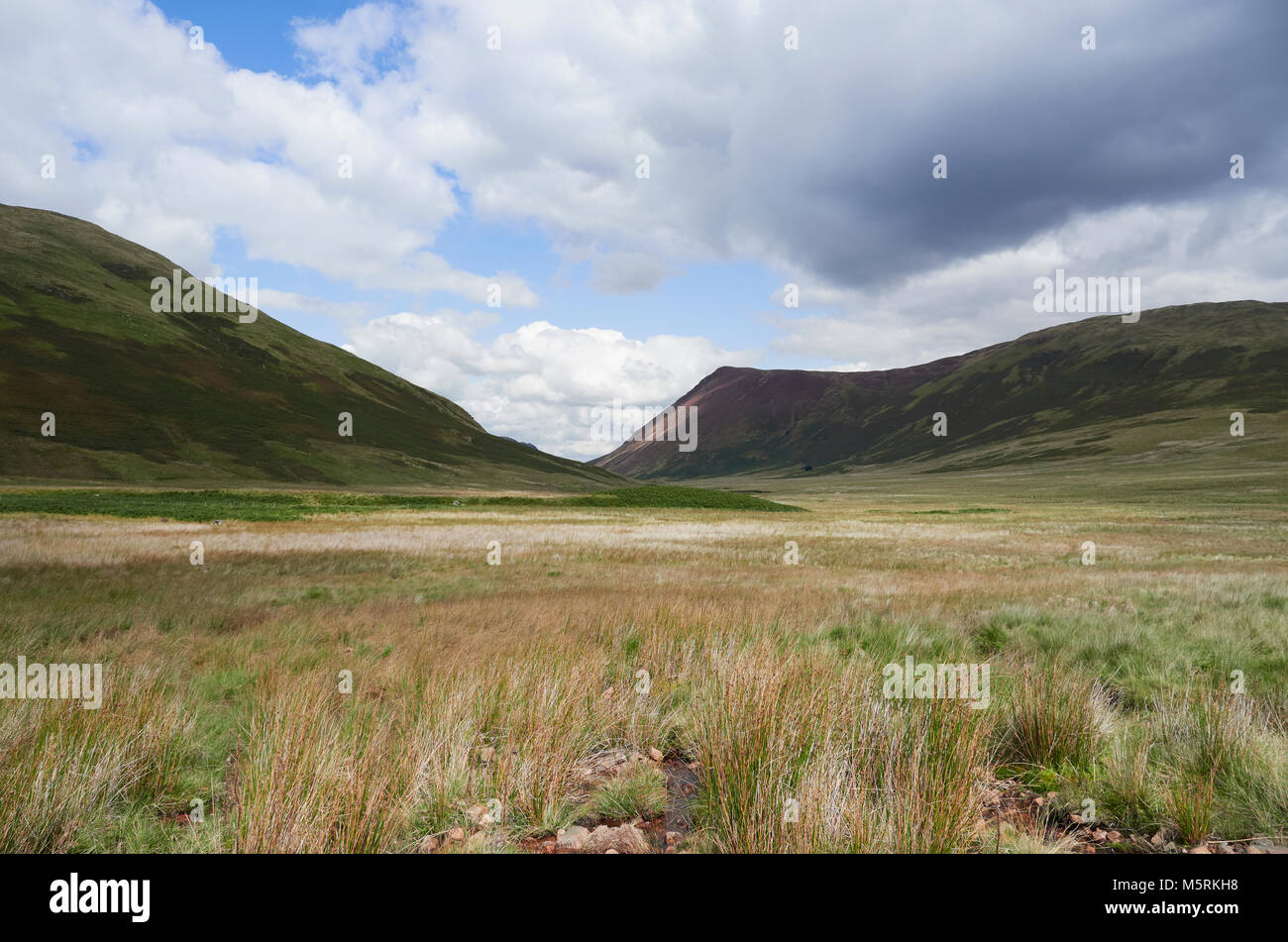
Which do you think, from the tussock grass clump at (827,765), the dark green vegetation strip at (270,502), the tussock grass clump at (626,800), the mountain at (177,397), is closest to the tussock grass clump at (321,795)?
the tussock grass clump at (626,800)

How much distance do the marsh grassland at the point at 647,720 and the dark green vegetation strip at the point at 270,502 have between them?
101 ft

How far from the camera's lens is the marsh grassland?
12.1 feet

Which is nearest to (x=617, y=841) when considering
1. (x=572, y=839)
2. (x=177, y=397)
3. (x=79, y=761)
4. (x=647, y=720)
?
(x=572, y=839)

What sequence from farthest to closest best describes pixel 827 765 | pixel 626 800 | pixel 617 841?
pixel 626 800, pixel 827 765, pixel 617 841

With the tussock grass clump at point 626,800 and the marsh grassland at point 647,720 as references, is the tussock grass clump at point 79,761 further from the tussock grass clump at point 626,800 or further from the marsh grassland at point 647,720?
the tussock grass clump at point 626,800

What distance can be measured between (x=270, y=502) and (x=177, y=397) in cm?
8506

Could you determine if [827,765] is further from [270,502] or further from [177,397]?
[177,397]

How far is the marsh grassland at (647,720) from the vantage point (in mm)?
3680


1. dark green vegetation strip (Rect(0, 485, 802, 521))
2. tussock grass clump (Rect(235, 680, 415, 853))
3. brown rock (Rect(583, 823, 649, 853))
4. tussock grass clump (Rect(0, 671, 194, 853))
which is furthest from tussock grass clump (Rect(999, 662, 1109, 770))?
dark green vegetation strip (Rect(0, 485, 802, 521))

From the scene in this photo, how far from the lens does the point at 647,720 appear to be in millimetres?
5887
